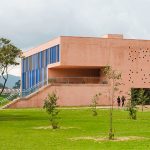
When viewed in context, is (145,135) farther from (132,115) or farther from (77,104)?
(77,104)

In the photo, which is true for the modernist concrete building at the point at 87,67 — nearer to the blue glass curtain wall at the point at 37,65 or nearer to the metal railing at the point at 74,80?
the metal railing at the point at 74,80

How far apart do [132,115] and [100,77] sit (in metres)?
41.8

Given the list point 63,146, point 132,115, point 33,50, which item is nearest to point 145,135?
point 63,146

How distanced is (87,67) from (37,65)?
1566 centimetres

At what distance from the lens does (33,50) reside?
97.2 metres

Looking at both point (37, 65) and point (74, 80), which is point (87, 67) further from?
point (37, 65)

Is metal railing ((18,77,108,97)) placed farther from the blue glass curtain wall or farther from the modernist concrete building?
the blue glass curtain wall

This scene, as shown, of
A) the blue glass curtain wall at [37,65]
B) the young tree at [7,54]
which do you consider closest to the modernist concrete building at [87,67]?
the blue glass curtain wall at [37,65]

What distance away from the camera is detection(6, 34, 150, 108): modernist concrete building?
3024 inches

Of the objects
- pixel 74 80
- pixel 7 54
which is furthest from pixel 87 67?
pixel 7 54

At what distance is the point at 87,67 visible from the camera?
8150cm

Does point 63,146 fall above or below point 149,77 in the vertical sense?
below

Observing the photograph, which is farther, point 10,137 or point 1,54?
point 1,54

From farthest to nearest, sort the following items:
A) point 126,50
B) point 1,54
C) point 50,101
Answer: point 126,50 → point 1,54 → point 50,101
